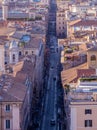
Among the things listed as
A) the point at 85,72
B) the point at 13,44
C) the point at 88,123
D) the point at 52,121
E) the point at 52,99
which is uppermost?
the point at 13,44

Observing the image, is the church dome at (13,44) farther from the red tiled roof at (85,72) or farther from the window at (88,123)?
the window at (88,123)

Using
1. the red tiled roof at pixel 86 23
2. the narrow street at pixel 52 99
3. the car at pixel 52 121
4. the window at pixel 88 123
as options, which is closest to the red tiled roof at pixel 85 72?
the narrow street at pixel 52 99

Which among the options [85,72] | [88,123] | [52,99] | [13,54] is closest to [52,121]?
[85,72]

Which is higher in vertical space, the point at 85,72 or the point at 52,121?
the point at 85,72

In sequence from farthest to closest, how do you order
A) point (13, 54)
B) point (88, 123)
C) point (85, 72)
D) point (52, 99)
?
1. point (13, 54)
2. point (52, 99)
3. point (85, 72)
4. point (88, 123)

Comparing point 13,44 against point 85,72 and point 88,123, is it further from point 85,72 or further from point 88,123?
point 88,123

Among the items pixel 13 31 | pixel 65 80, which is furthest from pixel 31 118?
pixel 13 31

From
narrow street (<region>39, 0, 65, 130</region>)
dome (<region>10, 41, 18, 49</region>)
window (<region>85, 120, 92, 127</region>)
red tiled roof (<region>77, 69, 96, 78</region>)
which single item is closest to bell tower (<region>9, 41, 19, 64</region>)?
dome (<region>10, 41, 18, 49</region>)

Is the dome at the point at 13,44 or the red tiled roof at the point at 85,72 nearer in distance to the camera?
the red tiled roof at the point at 85,72

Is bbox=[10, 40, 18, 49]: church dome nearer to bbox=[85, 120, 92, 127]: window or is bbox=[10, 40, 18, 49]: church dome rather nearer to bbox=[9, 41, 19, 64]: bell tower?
bbox=[9, 41, 19, 64]: bell tower

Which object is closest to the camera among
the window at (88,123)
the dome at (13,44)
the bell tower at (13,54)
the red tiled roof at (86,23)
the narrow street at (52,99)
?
the window at (88,123)

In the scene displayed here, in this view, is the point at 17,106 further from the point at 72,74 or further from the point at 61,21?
the point at 61,21
